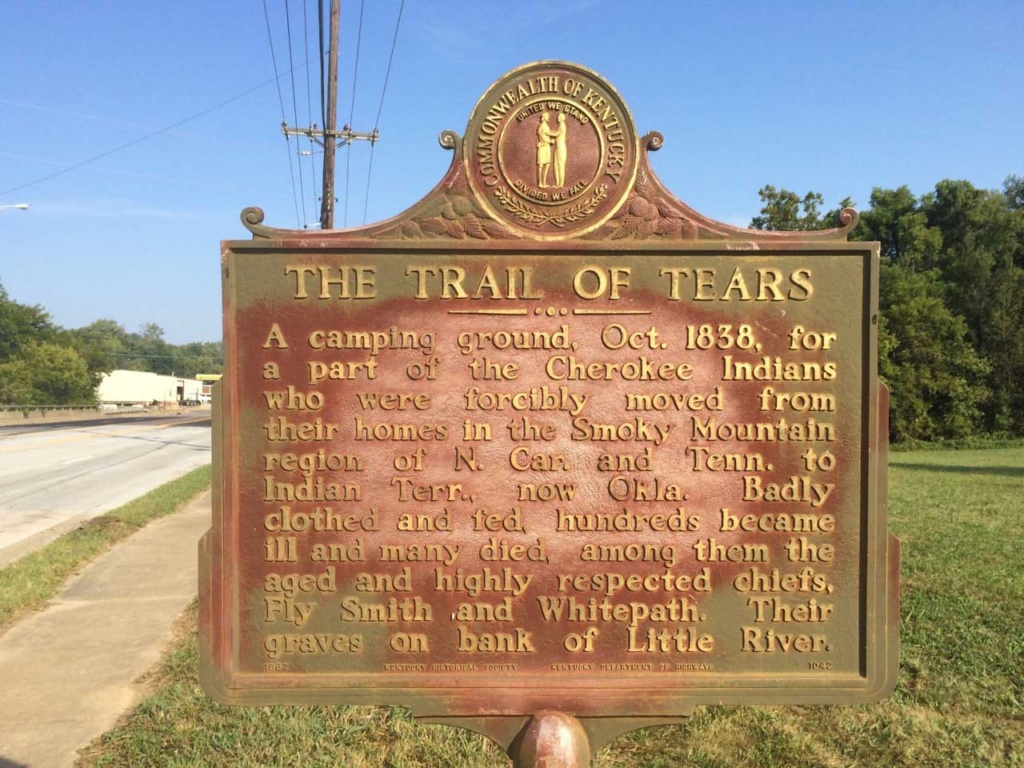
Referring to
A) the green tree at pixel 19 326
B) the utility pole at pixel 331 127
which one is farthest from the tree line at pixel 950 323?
the green tree at pixel 19 326

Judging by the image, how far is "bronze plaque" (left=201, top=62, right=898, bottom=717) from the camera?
2572 millimetres

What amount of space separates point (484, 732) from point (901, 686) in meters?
3.36

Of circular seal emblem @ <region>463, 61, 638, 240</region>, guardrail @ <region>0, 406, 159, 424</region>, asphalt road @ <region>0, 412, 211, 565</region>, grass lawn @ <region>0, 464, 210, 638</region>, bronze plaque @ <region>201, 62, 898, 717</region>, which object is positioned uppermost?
circular seal emblem @ <region>463, 61, 638, 240</region>

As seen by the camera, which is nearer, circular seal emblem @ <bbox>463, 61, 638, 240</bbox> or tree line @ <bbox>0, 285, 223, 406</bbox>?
circular seal emblem @ <bbox>463, 61, 638, 240</bbox>

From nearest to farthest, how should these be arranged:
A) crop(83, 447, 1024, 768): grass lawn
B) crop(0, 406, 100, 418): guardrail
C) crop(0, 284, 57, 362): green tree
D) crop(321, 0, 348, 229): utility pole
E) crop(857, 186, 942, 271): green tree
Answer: crop(83, 447, 1024, 768): grass lawn → crop(321, 0, 348, 229): utility pole → crop(857, 186, 942, 271): green tree → crop(0, 406, 100, 418): guardrail → crop(0, 284, 57, 362): green tree

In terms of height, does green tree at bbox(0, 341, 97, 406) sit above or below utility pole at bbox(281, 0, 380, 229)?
below

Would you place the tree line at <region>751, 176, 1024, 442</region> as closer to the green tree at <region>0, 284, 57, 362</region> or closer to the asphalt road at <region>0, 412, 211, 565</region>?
the asphalt road at <region>0, 412, 211, 565</region>

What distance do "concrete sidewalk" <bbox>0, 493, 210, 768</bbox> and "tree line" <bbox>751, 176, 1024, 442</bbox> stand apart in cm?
2647

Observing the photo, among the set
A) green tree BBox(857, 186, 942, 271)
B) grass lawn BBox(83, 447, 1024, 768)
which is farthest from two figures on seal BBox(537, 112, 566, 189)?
green tree BBox(857, 186, 942, 271)

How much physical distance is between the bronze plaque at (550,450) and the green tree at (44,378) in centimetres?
5523

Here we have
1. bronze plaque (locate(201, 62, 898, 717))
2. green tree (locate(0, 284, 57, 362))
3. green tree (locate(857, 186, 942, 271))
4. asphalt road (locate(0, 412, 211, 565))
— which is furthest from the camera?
green tree (locate(0, 284, 57, 362))

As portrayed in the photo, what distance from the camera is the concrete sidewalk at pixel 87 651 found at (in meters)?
4.27

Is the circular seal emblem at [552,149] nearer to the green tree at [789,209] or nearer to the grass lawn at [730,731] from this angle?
the grass lawn at [730,731]

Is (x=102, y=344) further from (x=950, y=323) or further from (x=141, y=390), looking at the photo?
(x=950, y=323)
